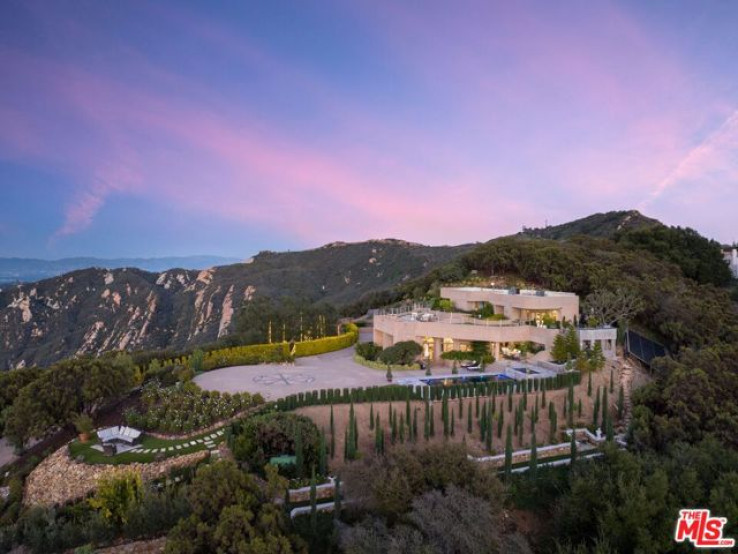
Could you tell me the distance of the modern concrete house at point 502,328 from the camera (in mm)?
28422

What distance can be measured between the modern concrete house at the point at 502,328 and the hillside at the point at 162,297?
42.6 metres

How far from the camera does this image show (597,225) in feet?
323

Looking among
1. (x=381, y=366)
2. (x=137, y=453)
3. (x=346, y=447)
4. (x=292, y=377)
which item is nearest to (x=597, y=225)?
(x=381, y=366)

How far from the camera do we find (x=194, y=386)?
21.8 m

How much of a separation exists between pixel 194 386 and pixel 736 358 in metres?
26.2

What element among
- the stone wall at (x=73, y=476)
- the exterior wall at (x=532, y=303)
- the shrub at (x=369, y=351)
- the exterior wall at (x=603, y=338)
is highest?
the exterior wall at (x=532, y=303)

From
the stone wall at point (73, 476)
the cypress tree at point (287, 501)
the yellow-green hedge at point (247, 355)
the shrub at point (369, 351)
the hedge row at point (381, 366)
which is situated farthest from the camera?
the shrub at point (369, 351)

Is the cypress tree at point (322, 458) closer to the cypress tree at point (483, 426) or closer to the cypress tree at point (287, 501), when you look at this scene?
the cypress tree at point (287, 501)

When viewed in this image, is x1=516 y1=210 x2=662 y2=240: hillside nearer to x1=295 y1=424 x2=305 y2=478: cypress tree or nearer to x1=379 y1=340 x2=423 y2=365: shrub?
x1=379 y1=340 x2=423 y2=365: shrub

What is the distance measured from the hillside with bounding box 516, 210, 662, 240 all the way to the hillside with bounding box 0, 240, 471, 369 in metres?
22.4

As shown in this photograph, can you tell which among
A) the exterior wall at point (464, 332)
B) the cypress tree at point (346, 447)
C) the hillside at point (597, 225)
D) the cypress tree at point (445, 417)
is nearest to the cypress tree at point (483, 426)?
the cypress tree at point (445, 417)

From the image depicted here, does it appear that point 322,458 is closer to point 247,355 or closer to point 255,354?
point 247,355

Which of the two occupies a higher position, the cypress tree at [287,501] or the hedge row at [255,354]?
the hedge row at [255,354]

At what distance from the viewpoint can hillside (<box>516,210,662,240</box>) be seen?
88500 millimetres
